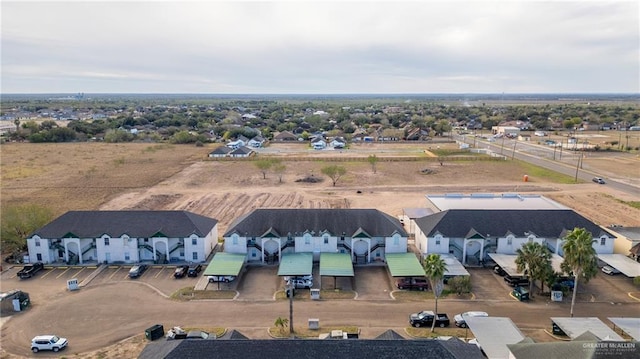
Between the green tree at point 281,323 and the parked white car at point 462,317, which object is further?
the parked white car at point 462,317

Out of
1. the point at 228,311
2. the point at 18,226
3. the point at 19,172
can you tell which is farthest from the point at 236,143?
the point at 228,311

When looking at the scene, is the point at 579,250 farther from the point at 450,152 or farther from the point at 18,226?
the point at 450,152

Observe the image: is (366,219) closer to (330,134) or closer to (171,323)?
(171,323)

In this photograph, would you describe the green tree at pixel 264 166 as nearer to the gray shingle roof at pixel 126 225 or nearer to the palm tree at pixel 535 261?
the gray shingle roof at pixel 126 225

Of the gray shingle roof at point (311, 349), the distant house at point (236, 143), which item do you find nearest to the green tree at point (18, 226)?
the gray shingle roof at point (311, 349)

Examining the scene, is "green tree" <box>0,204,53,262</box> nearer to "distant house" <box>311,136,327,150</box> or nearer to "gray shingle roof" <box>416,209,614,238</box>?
"gray shingle roof" <box>416,209,614,238</box>

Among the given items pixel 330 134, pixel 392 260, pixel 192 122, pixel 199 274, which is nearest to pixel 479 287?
pixel 392 260
